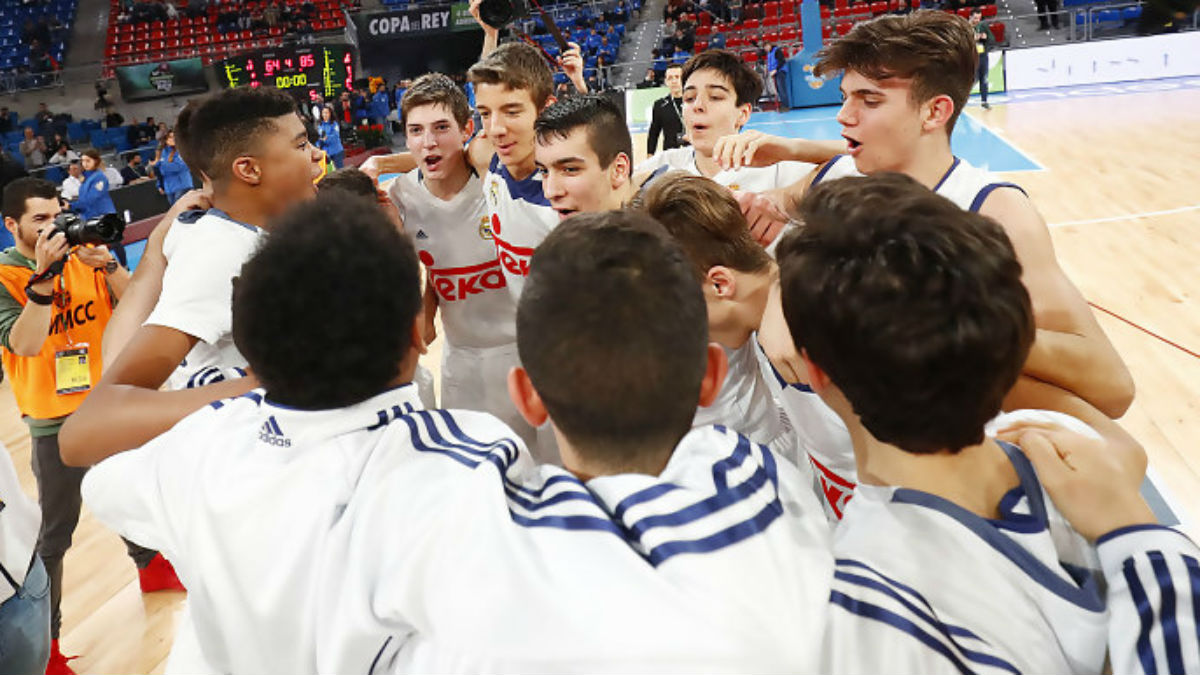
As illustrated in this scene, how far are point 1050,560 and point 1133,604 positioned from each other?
4.2 inches

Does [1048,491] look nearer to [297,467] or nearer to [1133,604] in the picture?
[1133,604]

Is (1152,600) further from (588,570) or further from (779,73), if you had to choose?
(779,73)

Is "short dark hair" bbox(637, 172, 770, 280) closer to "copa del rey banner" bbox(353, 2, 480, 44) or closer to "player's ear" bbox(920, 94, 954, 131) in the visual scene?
"player's ear" bbox(920, 94, 954, 131)

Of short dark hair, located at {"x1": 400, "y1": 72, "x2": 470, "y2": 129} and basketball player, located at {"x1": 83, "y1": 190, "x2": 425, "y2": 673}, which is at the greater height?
short dark hair, located at {"x1": 400, "y1": 72, "x2": 470, "y2": 129}

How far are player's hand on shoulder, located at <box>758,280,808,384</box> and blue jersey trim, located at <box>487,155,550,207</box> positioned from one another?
1.74 meters

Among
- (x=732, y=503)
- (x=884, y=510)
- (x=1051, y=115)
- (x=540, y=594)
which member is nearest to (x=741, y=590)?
(x=732, y=503)

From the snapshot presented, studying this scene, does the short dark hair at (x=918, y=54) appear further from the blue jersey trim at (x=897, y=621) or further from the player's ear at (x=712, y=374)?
the blue jersey trim at (x=897, y=621)

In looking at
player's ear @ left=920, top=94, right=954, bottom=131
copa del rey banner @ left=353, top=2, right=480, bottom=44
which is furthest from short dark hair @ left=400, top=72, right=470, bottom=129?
copa del rey banner @ left=353, top=2, right=480, bottom=44

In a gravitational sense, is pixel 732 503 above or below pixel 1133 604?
above

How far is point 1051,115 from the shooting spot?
15352mm

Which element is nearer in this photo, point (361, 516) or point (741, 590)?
point (741, 590)

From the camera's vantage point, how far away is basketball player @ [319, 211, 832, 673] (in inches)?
38.0

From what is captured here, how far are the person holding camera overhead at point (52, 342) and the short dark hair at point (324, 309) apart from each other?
8.41 ft

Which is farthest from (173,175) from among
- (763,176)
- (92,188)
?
(763,176)
